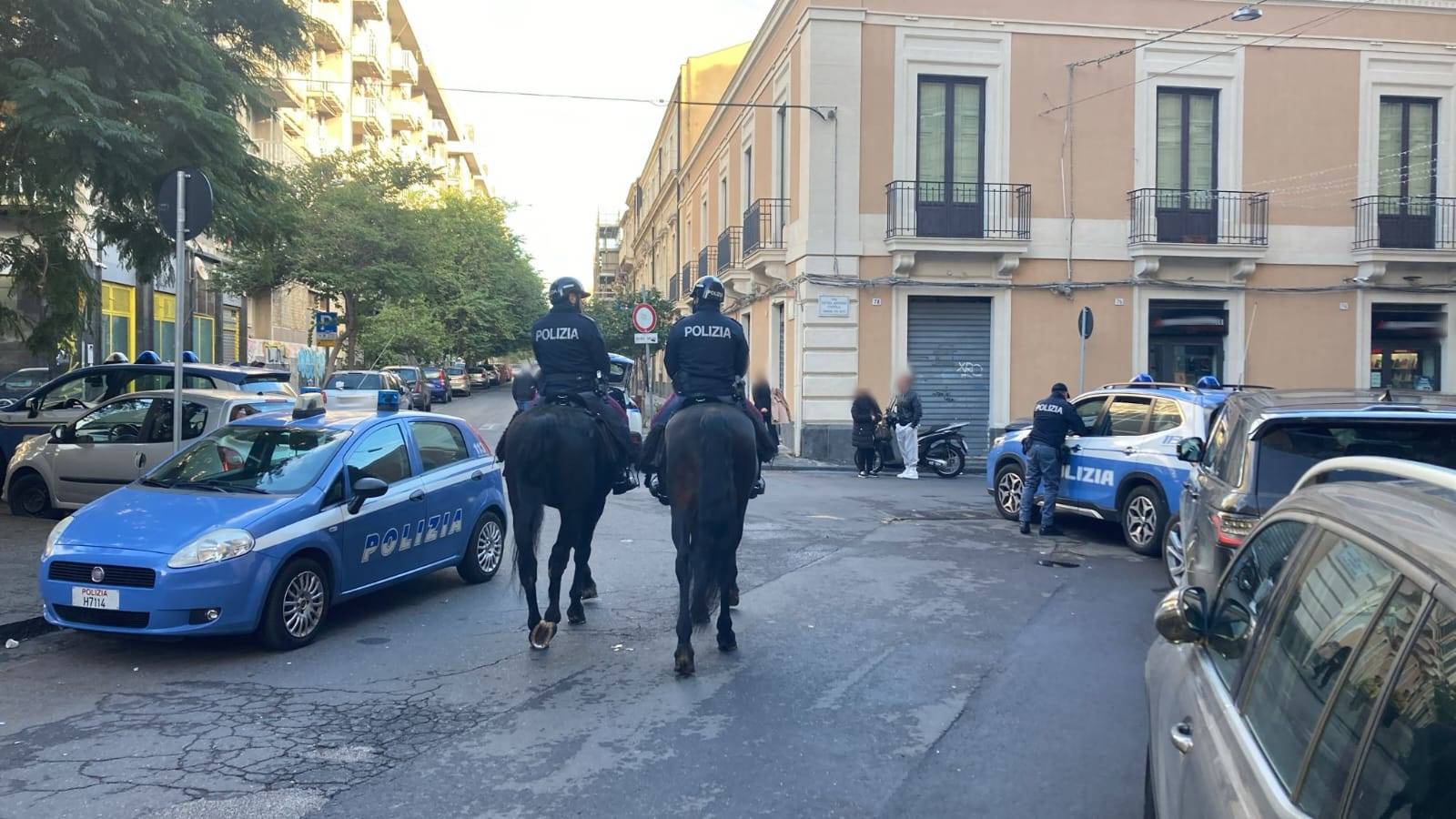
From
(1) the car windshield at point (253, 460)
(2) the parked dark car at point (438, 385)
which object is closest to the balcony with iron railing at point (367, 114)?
(2) the parked dark car at point (438, 385)

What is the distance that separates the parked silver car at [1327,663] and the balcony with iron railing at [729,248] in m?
25.4

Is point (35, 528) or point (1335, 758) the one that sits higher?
point (1335, 758)

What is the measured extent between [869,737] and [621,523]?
25.8 feet

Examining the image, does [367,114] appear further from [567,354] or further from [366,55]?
[567,354]

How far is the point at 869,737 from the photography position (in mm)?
5684

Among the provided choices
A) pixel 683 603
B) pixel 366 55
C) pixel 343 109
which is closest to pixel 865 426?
pixel 683 603

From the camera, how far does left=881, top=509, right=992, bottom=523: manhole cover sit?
14.2 meters

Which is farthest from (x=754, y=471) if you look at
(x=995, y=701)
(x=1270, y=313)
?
(x=1270, y=313)

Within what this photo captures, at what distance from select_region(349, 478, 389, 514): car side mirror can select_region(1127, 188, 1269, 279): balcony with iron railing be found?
18.7 m

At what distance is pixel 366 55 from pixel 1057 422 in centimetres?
4871

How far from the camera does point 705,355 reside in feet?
24.3

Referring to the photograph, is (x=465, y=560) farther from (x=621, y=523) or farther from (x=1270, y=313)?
(x=1270, y=313)

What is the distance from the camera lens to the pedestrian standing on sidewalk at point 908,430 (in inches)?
803

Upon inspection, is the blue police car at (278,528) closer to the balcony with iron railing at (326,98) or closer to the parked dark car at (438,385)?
the parked dark car at (438,385)
